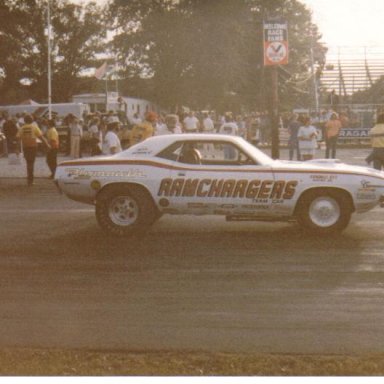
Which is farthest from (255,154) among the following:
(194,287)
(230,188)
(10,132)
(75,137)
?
(10,132)

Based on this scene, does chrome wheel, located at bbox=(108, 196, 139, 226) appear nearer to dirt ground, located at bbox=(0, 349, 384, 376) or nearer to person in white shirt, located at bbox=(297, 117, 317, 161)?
dirt ground, located at bbox=(0, 349, 384, 376)

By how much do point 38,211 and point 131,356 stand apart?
959 cm

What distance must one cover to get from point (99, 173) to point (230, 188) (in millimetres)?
1762

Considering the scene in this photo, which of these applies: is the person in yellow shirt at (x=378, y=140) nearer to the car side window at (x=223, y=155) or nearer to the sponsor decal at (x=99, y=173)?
the car side window at (x=223, y=155)

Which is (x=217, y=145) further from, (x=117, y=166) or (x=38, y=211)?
(x=38, y=211)

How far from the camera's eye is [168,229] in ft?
43.2

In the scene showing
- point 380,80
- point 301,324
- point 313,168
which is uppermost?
point 380,80

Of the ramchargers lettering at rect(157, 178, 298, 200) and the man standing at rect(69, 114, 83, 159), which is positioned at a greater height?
the man standing at rect(69, 114, 83, 159)

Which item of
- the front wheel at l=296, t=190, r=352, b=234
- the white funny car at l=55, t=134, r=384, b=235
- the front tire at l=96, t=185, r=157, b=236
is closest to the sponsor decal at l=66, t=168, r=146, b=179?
the white funny car at l=55, t=134, r=384, b=235

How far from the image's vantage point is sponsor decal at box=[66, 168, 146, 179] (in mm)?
12266

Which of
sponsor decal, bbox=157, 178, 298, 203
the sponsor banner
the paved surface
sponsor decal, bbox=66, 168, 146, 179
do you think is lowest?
the paved surface

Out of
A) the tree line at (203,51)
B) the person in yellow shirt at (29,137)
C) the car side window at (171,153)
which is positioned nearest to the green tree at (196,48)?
the tree line at (203,51)

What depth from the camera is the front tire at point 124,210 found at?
12281mm

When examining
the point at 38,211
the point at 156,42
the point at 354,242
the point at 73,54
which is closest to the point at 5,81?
the point at 73,54
